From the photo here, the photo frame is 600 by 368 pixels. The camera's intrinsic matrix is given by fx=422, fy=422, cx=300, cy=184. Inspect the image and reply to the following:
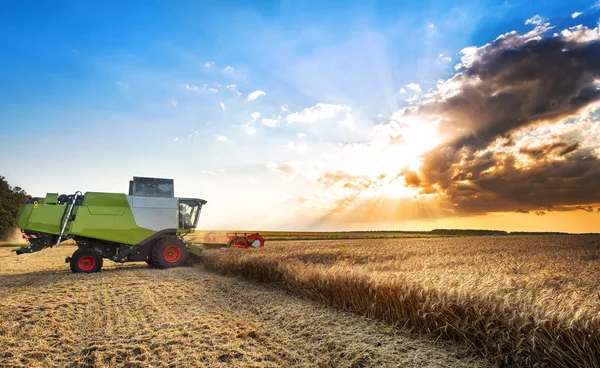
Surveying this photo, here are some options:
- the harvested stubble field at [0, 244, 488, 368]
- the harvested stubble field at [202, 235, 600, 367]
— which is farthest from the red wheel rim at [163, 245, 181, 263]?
the harvested stubble field at [202, 235, 600, 367]

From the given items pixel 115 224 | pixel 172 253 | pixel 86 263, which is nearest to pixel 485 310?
pixel 172 253

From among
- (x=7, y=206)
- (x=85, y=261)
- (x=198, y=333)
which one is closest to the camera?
(x=198, y=333)

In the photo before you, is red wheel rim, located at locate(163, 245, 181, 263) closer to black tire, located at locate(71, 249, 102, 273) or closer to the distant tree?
black tire, located at locate(71, 249, 102, 273)

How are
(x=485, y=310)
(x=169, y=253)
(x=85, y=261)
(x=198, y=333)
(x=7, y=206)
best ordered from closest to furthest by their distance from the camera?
(x=485, y=310)
(x=198, y=333)
(x=85, y=261)
(x=169, y=253)
(x=7, y=206)

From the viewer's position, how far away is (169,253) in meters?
16.4

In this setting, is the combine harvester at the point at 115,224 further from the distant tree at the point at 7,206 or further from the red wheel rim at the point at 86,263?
the distant tree at the point at 7,206

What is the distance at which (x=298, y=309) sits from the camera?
25.8ft

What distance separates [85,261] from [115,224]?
1671 mm

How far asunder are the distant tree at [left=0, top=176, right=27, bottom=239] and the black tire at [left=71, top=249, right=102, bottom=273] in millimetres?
29227

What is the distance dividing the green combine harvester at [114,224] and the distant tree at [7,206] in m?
27.9

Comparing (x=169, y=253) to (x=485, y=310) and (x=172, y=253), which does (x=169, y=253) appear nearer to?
(x=172, y=253)

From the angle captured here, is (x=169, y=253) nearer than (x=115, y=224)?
No

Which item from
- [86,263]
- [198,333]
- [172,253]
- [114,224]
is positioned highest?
[114,224]

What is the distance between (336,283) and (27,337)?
5177mm
